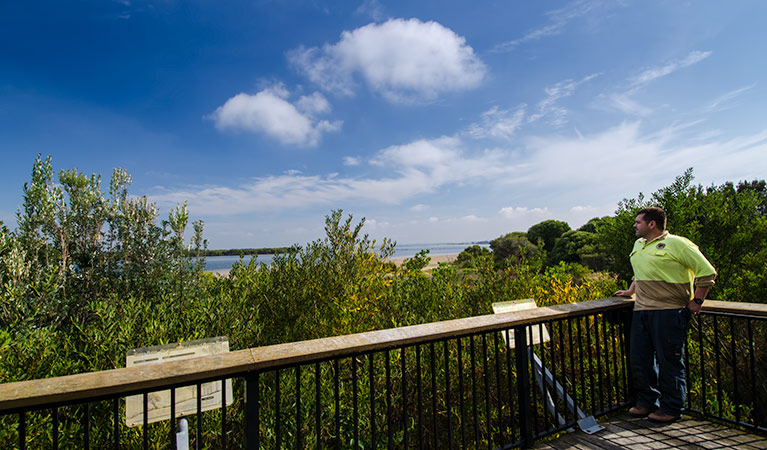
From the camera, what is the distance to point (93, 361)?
10.1 ft

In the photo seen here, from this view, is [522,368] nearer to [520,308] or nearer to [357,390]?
[520,308]

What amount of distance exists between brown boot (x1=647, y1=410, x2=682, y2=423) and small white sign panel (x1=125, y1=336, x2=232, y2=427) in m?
3.49

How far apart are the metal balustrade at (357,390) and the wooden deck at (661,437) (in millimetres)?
121

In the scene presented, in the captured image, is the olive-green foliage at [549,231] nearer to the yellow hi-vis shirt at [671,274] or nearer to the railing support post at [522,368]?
the yellow hi-vis shirt at [671,274]

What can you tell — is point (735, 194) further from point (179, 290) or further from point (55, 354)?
point (55, 354)

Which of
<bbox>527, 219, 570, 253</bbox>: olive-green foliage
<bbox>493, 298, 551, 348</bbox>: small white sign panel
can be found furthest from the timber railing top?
<bbox>527, 219, 570, 253</bbox>: olive-green foliage

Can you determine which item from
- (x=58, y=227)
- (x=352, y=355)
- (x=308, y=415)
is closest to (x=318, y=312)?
(x=308, y=415)

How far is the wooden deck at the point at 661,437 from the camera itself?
113 inches

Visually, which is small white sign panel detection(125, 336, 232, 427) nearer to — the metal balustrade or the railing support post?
the metal balustrade

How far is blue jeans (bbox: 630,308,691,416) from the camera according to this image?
3186mm

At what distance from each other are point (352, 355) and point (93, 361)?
244 centimetres

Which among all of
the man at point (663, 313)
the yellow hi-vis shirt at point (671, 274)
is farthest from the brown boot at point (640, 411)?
the yellow hi-vis shirt at point (671, 274)

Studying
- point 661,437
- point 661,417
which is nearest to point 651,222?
point 661,417

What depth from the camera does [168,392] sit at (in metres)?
2.05
